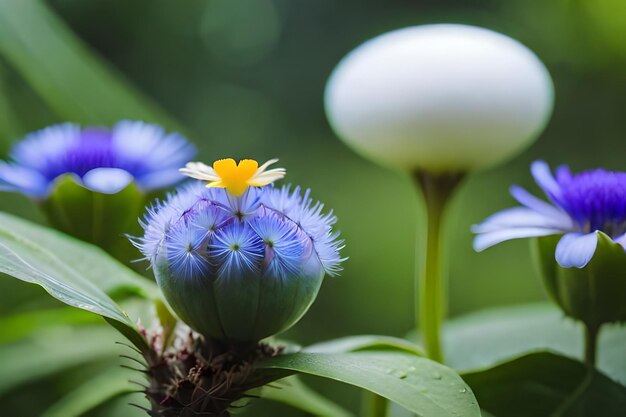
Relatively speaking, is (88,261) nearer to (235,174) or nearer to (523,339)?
(235,174)

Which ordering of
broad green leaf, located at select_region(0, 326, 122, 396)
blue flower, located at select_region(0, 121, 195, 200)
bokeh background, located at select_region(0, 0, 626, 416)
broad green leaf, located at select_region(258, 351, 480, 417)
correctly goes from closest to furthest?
1. broad green leaf, located at select_region(258, 351, 480, 417)
2. blue flower, located at select_region(0, 121, 195, 200)
3. broad green leaf, located at select_region(0, 326, 122, 396)
4. bokeh background, located at select_region(0, 0, 626, 416)

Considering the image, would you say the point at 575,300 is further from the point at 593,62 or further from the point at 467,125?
the point at 593,62

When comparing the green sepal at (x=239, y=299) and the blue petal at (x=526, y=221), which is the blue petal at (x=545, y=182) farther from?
the green sepal at (x=239, y=299)

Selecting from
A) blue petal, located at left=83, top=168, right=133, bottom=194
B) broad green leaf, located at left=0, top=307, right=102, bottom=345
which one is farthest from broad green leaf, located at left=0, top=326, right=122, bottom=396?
blue petal, located at left=83, top=168, right=133, bottom=194

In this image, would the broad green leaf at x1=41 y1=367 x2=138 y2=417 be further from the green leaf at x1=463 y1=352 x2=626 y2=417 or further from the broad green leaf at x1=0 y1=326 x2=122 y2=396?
the green leaf at x1=463 y1=352 x2=626 y2=417

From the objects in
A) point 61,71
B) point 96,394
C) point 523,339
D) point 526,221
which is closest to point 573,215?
point 526,221

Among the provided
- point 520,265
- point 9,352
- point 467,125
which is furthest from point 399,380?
point 520,265

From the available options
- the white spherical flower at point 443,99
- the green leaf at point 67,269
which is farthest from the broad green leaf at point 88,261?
the white spherical flower at point 443,99
